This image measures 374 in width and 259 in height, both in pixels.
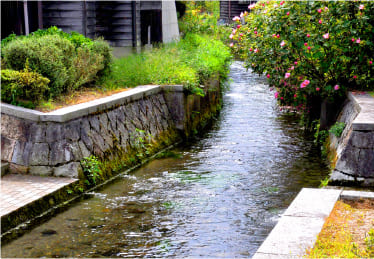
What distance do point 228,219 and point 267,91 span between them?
43.1ft

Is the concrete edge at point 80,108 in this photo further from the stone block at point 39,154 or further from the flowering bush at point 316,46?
the flowering bush at point 316,46

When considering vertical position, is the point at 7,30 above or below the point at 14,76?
above

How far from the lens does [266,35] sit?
1185 centimetres

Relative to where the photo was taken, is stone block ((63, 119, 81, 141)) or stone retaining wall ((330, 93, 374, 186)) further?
stone block ((63, 119, 81, 141))

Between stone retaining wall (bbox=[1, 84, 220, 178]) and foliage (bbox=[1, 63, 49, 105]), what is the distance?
1.32ft

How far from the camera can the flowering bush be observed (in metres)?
11.0

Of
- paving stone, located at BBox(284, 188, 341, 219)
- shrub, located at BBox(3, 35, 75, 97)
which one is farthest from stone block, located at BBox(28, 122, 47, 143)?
paving stone, located at BBox(284, 188, 341, 219)

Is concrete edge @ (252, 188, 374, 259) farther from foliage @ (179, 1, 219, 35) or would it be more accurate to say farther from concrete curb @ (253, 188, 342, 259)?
foliage @ (179, 1, 219, 35)

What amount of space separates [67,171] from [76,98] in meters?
2.21

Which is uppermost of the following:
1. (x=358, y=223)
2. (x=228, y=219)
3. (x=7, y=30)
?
(x=7, y=30)

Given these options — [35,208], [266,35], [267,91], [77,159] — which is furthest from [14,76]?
[267,91]

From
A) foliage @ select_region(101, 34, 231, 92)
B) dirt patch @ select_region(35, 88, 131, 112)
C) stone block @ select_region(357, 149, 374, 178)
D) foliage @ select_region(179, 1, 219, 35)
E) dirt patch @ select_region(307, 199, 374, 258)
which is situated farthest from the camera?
foliage @ select_region(179, 1, 219, 35)

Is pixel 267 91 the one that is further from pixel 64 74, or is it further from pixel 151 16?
pixel 64 74

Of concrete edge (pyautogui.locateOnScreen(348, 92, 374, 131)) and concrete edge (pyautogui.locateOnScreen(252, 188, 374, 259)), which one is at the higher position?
concrete edge (pyautogui.locateOnScreen(348, 92, 374, 131))
